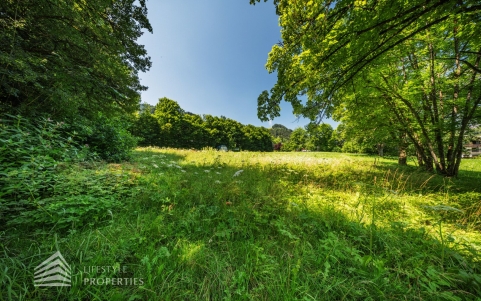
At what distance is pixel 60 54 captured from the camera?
3.57 m

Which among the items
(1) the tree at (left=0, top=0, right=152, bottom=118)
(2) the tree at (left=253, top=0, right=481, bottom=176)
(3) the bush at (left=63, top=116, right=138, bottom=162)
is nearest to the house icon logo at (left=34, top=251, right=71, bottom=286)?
(1) the tree at (left=0, top=0, right=152, bottom=118)

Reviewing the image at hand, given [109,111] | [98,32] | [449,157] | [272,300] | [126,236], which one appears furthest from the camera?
[449,157]

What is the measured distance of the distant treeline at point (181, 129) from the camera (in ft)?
87.6

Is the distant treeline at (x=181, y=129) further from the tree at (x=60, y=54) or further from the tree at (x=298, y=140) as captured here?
the tree at (x=60, y=54)

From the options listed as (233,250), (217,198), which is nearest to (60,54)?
(217,198)

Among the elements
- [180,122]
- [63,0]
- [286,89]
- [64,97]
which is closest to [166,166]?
[64,97]

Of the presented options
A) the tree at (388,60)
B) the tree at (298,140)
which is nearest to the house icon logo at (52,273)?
the tree at (388,60)

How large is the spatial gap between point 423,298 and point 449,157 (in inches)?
336

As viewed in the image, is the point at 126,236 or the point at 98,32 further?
the point at 98,32

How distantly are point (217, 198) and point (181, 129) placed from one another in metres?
30.1

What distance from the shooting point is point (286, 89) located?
202 inches

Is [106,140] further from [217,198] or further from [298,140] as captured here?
[298,140]

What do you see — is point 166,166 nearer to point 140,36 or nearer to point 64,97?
point 64,97

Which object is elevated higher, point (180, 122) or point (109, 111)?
point (180, 122)
